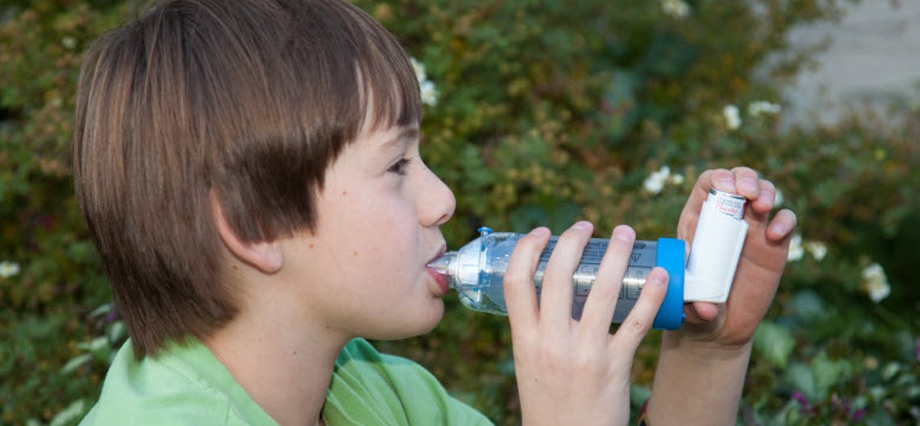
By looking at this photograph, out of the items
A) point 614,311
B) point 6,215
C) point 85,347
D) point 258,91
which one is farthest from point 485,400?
point 6,215

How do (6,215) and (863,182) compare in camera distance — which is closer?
(6,215)

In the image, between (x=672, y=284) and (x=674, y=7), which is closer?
(x=672, y=284)

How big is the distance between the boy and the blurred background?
90 cm

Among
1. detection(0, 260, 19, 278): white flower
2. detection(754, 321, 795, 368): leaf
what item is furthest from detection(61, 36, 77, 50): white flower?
detection(754, 321, 795, 368): leaf

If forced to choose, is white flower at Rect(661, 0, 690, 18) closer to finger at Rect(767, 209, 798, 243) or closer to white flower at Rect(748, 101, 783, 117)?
white flower at Rect(748, 101, 783, 117)

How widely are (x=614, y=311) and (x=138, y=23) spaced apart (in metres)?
0.93

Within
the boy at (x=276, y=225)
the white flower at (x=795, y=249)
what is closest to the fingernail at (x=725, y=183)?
the boy at (x=276, y=225)

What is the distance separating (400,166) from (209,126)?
0.34 m

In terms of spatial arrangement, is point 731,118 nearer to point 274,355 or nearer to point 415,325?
point 415,325

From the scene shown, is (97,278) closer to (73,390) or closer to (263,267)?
(73,390)

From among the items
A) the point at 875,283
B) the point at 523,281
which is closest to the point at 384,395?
the point at 523,281

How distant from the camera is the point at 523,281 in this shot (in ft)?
5.61

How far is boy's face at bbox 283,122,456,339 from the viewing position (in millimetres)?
1800

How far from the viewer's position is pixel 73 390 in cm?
284
